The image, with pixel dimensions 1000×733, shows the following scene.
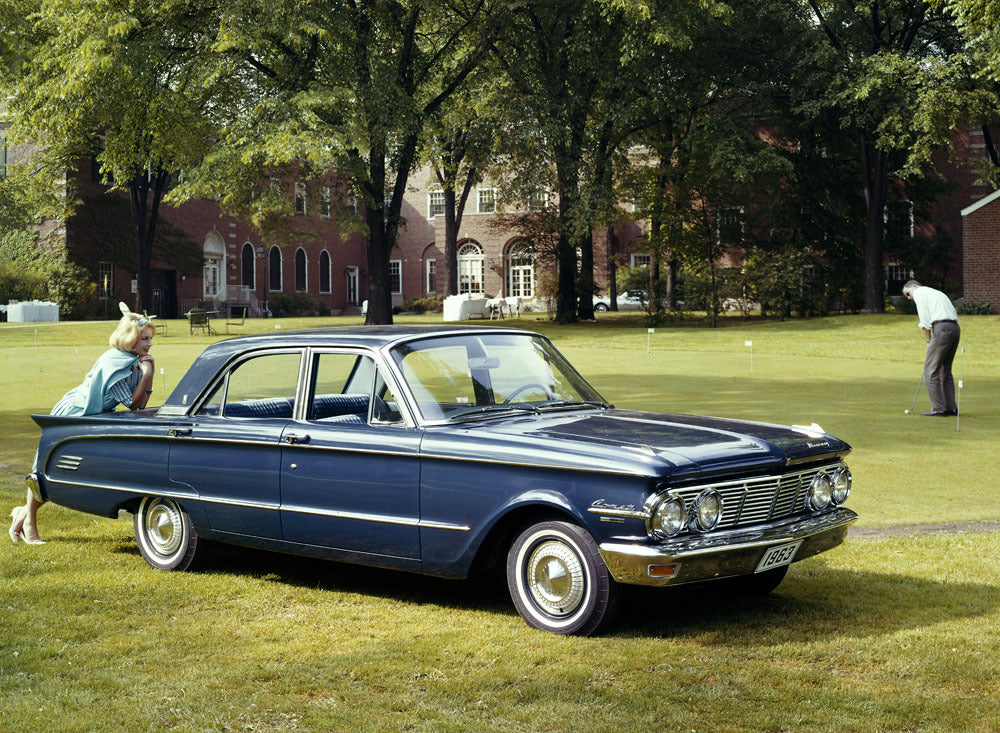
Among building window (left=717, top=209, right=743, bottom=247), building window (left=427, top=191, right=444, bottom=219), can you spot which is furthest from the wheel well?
building window (left=427, top=191, right=444, bottom=219)

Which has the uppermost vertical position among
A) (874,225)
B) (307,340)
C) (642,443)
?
(874,225)

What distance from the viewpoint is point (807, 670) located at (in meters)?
5.18

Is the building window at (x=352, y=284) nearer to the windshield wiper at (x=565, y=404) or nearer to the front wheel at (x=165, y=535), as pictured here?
the front wheel at (x=165, y=535)

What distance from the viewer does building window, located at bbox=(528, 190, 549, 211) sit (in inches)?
1577

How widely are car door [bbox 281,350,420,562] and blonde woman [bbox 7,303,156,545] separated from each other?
1884mm

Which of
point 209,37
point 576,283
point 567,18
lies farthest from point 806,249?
point 209,37

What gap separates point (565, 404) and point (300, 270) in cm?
6426

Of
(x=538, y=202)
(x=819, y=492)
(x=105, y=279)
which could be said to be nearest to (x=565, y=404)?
(x=819, y=492)

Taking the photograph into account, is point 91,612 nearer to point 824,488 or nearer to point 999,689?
point 824,488

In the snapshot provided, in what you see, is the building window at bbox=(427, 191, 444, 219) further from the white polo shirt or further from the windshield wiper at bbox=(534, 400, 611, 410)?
the windshield wiper at bbox=(534, 400, 611, 410)

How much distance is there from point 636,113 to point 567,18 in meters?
4.15

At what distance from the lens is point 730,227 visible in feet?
154

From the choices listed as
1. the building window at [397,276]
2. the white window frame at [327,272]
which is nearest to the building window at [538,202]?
the white window frame at [327,272]

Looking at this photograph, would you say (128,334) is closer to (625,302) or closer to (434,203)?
(625,302)
